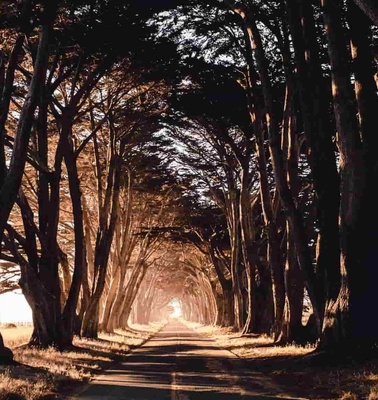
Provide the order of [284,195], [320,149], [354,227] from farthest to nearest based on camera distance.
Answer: [284,195]
[320,149]
[354,227]

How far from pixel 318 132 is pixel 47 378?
6.53 metres

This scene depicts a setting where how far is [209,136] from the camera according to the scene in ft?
81.6

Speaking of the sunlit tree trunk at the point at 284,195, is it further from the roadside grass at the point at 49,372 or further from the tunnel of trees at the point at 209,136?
the roadside grass at the point at 49,372

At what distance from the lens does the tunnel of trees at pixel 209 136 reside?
34.9ft

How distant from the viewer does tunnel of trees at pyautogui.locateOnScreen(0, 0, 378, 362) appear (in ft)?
34.9

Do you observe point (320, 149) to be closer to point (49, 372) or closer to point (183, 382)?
point (183, 382)

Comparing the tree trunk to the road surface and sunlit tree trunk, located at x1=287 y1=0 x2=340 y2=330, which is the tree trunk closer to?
sunlit tree trunk, located at x1=287 y1=0 x2=340 y2=330

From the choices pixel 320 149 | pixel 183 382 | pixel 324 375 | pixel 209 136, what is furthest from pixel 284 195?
pixel 209 136

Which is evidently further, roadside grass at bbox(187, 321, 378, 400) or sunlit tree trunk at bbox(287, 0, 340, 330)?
sunlit tree trunk at bbox(287, 0, 340, 330)

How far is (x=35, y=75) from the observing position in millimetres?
11148

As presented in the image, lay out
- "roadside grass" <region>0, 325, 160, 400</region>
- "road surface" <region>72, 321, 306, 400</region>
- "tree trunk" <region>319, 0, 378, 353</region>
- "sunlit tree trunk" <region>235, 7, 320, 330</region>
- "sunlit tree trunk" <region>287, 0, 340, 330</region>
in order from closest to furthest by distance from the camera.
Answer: "roadside grass" <region>0, 325, 160, 400</region> → "road surface" <region>72, 321, 306, 400</region> → "tree trunk" <region>319, 0, 378, 353</region> → "sunlit tree trunk" <region>287, 0, 340, 330</region> → "sunlit tree trunk" <region>235, 7, 320, 330</region>

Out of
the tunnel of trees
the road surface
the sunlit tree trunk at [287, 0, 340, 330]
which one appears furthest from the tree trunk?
the road surface

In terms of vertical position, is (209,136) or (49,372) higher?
(209,136)

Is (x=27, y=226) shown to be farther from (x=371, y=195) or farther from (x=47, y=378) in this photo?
(x=371, y=195)
